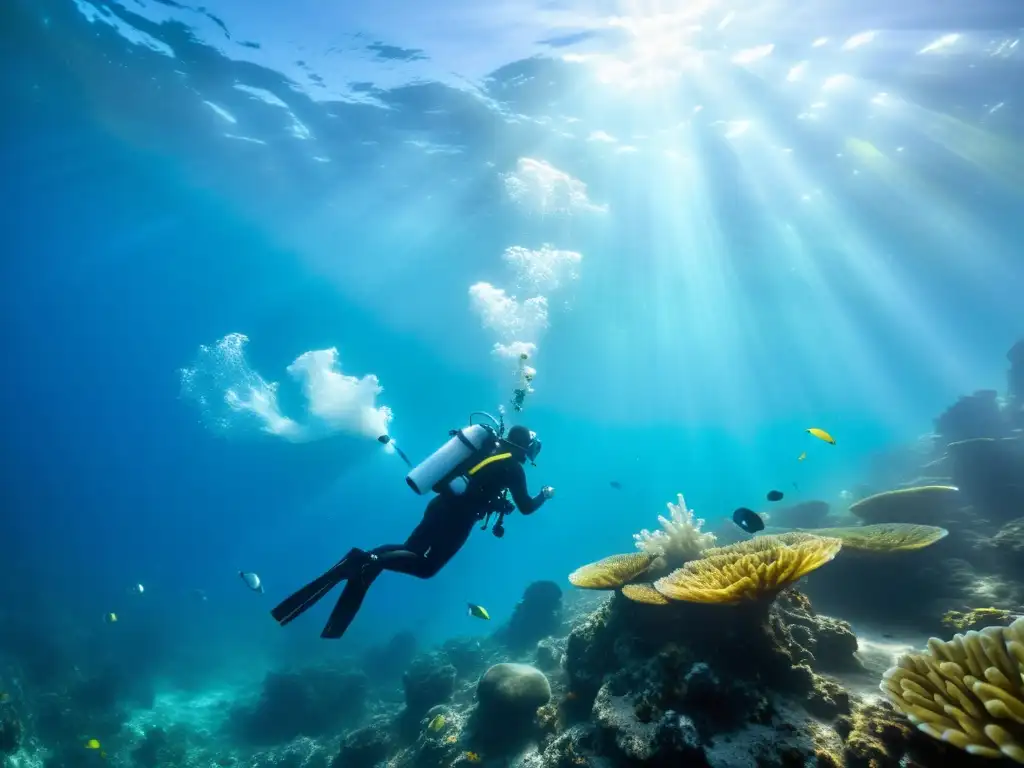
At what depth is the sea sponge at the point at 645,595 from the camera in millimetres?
5055

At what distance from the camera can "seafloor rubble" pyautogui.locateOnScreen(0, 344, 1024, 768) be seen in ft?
10.8

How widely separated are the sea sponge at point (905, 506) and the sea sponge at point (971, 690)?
907 centimetres

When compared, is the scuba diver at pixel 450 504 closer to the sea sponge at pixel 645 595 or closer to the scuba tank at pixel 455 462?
the scuba tank at pixel 455 462

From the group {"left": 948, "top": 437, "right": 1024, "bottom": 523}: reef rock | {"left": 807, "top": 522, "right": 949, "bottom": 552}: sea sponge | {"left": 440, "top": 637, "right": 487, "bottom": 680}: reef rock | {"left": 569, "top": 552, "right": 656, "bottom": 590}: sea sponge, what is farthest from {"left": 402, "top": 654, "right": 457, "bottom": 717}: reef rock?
{"left": 948, "top": 437, "right": 1024, "bottom": 523}: reef rock

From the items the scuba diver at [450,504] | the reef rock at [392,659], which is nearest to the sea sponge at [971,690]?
the scuba diver at [450,504]

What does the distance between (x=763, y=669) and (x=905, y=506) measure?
9.57 meters

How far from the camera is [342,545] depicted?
9175 cm

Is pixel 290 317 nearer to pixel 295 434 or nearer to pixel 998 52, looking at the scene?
pixel 295 434

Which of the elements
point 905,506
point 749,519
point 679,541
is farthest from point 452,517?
point 905,506

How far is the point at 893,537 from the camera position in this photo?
6.81 meters

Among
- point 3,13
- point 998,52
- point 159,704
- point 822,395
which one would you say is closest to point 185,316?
point 3,13

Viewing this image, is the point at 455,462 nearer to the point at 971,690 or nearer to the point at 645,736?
the point at 645,736

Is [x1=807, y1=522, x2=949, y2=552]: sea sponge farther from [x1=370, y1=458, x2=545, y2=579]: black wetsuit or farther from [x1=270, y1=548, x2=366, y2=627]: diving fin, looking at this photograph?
[x1=270, y1=548, x2=366, y2=627]: diving fin

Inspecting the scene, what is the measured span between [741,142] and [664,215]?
5.49 metres
